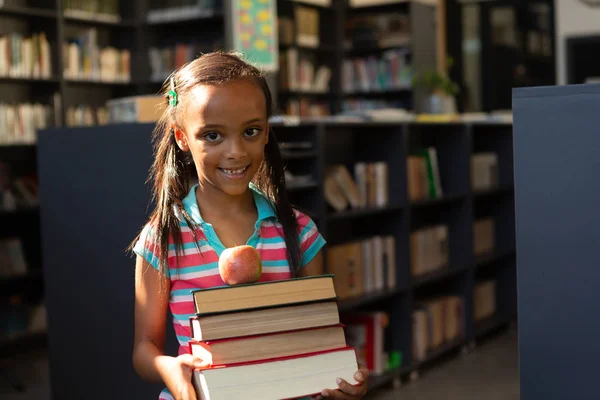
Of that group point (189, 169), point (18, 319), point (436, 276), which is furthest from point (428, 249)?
point (189, 169)

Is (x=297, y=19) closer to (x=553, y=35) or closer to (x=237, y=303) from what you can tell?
(x=553, y=35)

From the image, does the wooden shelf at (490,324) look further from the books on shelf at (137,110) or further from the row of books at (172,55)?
the row of books at (172,55)

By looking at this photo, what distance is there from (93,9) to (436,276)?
362 centimetres

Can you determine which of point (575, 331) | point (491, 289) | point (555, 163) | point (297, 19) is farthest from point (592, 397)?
point (297, 19)

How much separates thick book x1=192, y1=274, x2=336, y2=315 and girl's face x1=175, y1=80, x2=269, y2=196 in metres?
0.24

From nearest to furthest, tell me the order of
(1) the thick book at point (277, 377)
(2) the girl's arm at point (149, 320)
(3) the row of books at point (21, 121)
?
(1) the thick book at point (277, 377), (2) the girl's arm at point (149, 320), (3) the row of books at point (21, 121)

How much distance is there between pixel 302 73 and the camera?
26.2ft

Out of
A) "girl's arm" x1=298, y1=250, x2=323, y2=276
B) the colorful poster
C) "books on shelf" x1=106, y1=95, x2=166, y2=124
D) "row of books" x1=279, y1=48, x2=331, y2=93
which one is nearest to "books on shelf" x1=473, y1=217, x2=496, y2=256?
the colorful poster

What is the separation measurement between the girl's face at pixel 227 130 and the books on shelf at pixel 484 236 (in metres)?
4.01

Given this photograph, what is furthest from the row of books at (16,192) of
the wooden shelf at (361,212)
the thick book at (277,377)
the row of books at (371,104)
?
the thick book at (277,377)

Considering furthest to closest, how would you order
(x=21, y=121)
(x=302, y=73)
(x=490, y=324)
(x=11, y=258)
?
(x=302, y=73)
(x=21, y=121)
(x=11, y=258)
(x=490, y=324)

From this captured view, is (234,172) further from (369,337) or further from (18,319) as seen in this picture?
(18,319)

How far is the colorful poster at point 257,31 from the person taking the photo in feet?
18.0

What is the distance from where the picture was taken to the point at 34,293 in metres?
6.00
